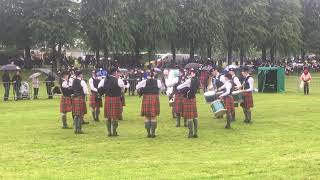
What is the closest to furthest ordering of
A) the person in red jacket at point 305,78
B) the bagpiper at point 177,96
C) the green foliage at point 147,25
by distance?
the bagpiper at point 177,96
the person in red jacket at point 305,78
the green foliage at point 147,25

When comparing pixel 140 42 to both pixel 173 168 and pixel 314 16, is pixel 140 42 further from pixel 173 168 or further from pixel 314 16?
pixel 173 168

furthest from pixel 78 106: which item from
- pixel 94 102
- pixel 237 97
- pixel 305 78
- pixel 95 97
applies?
pixel 305 78

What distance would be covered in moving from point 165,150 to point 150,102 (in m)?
2.09

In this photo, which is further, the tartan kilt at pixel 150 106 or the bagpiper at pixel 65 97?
the bagpiper at pixel 65 97

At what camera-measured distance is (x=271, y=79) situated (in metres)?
29.5

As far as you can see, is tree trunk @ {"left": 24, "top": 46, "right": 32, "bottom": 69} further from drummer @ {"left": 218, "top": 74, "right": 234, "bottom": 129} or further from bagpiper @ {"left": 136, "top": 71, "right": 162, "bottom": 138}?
bagpiper @ {"left": 136, "top": 71, "right": 162, "bottom": 138}

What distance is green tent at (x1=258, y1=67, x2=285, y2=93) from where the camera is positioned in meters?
29.4

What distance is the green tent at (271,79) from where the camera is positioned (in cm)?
2939

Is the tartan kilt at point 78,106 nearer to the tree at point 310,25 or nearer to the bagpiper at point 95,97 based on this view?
the bagpiper at point 95,97

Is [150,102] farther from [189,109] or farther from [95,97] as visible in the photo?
[95,97]

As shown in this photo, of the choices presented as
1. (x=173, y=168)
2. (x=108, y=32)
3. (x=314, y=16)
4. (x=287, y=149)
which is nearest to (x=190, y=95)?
(x=287, y=149)

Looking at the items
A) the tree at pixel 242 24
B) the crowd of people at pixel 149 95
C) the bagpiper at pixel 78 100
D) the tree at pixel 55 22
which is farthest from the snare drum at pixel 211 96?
the tree at pixel 242 24

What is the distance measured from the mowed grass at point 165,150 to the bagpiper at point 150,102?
35 cm

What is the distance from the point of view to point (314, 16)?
60.1 meters
